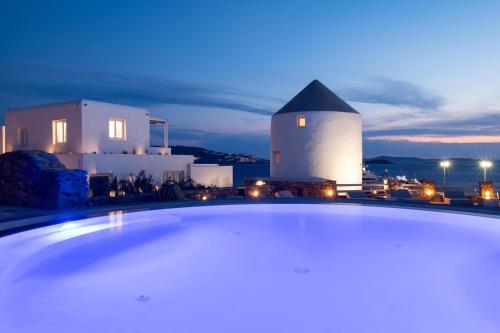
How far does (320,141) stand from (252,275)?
12.8 m

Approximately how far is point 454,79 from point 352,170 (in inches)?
561

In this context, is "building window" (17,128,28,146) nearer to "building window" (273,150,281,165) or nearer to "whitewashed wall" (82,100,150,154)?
"whitewashed wall" (82,100,150,154)

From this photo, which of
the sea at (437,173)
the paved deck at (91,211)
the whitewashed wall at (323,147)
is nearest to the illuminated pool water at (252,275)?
the paved deck at (91,211)

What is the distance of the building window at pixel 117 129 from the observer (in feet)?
59.4

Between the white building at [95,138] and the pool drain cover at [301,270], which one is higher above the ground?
the white building at [95,138]

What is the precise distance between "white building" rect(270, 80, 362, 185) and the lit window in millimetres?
10596

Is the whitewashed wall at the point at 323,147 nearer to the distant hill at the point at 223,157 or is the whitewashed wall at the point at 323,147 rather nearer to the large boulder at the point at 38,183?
the large boulder at the point at 38,183

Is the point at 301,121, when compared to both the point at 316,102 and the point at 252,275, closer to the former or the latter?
the point at 316,102

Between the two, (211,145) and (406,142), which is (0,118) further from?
(406,142)

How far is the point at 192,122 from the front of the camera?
44.8m

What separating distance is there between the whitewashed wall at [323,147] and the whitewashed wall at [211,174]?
552 centimetres

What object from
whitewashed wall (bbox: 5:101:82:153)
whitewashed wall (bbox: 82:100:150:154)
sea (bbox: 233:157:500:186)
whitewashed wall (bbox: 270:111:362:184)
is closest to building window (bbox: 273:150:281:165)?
whitewashed wall (bbox: 270:111:362:184)

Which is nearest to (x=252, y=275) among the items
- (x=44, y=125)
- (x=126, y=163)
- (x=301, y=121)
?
(x=301, y=121)

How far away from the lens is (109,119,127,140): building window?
1809cm
